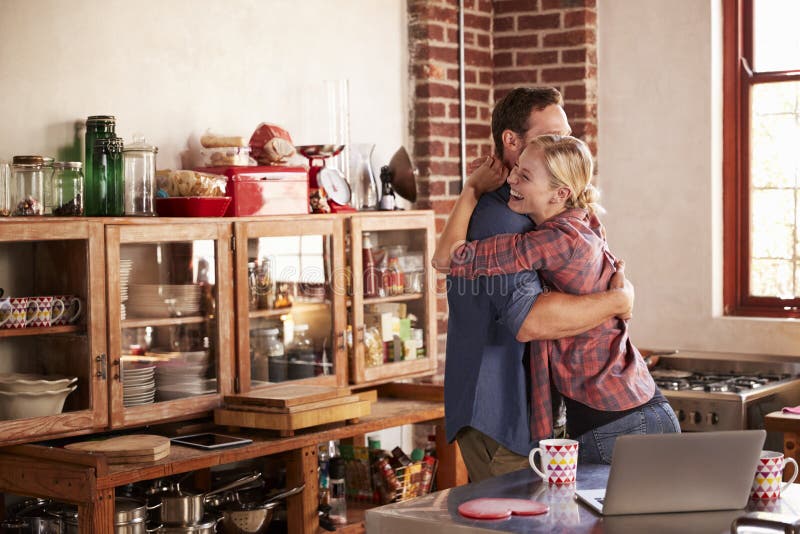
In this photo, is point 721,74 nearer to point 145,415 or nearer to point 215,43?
point 215,43

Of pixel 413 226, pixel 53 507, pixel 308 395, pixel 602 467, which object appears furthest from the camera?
pixel 413 226

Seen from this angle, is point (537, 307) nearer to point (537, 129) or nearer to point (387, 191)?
point (537, 129)

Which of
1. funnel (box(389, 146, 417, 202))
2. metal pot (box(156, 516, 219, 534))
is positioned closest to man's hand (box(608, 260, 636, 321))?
metal pot (box(156, 516, 219, 534))

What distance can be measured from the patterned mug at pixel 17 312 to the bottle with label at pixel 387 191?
1.65 metres

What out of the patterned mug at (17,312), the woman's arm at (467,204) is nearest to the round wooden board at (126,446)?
the patterned mug at (17,312)

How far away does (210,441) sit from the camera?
3.63 meters

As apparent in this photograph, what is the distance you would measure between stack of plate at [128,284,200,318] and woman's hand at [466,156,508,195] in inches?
51.3

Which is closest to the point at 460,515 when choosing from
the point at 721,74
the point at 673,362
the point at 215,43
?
the point at 215,43

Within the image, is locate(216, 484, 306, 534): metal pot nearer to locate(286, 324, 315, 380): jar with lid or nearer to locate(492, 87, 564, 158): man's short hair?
locate(286, 324, 315, 380): jar with lid

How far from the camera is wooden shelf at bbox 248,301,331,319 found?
13.0 feet

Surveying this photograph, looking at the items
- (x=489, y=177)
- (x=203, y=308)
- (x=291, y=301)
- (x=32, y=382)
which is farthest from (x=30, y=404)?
(x=489, y=177)

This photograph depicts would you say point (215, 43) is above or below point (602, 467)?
above

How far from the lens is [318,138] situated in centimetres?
462

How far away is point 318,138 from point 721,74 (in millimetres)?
2018
